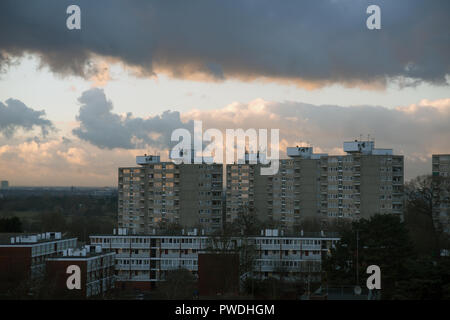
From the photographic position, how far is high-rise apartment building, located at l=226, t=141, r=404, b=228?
142 ft

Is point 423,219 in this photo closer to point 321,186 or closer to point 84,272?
point 321,186

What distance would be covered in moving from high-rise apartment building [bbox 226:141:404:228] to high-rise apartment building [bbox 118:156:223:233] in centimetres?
365

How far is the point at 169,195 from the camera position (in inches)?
1999

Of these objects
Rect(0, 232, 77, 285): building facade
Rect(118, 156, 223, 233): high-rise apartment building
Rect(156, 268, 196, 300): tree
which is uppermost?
Rect(118, 156, 223, 233): high-rise apartment building

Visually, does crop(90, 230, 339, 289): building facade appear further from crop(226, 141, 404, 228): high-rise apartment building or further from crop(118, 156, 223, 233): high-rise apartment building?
crop(226, 141, 404, 228): high-rise apartment building

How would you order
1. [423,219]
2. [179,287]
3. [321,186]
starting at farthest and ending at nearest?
[321,186] → [423,219] → [179,287]

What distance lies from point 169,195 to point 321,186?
15.0 meters

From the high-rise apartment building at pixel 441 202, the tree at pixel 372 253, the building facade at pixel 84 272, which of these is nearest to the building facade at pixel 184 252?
the building facade at pixel 84 272

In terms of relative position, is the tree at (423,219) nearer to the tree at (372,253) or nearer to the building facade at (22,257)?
the tree at (372,253)

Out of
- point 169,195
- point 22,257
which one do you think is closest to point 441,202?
point 169,195

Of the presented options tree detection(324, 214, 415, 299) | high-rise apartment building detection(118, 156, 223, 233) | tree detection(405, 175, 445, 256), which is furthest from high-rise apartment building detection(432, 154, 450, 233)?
high-rise apartment building detection(118, 156, 223, 233)

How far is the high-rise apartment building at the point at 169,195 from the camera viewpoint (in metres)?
49.2

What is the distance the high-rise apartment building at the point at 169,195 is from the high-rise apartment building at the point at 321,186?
365 cm

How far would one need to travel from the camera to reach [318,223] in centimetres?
4438
